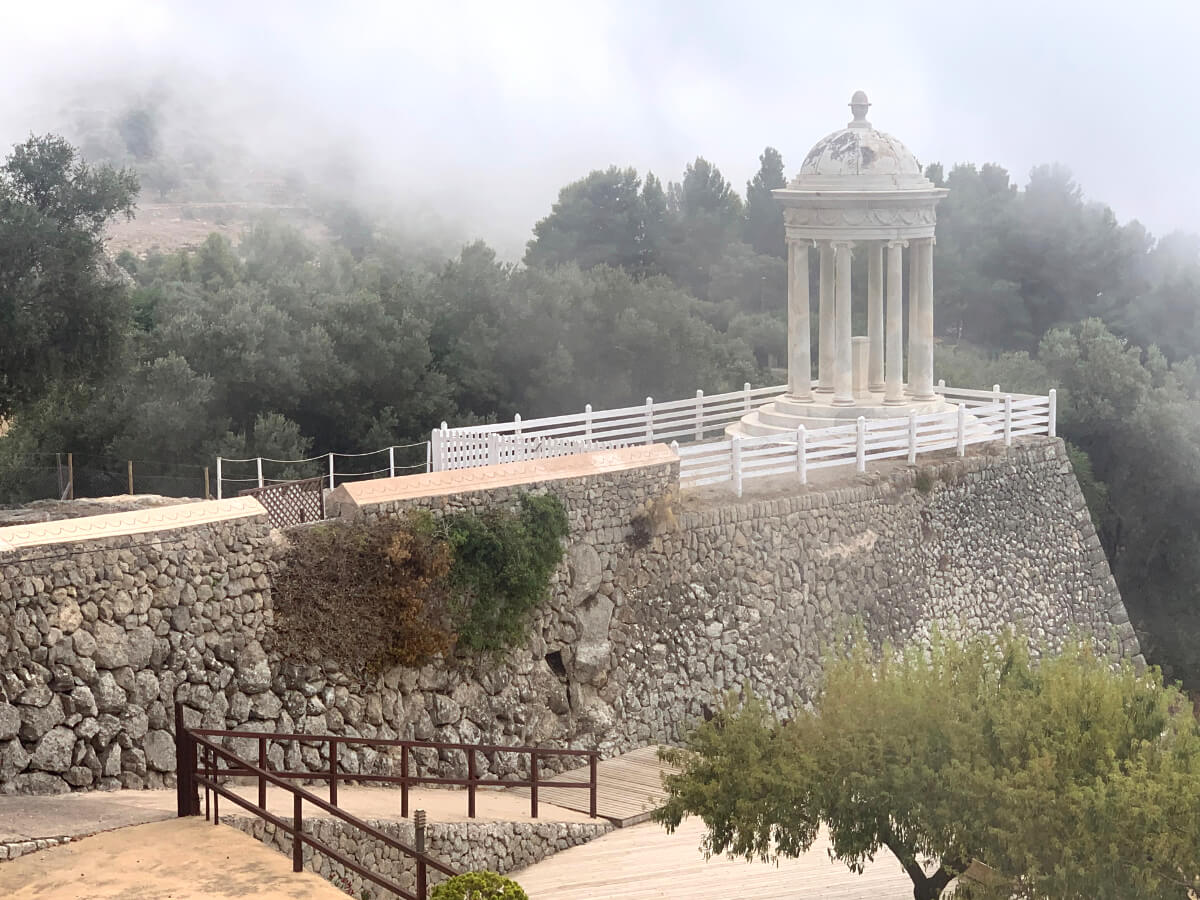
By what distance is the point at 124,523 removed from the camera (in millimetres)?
17547

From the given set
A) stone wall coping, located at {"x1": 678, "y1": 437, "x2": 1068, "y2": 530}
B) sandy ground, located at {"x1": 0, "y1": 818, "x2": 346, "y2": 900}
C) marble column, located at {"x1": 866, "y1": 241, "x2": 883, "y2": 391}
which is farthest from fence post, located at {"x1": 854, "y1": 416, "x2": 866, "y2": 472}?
sandy ground, located at {"x1": 0, "y1": 818, "x2": 346, "y2": 900}

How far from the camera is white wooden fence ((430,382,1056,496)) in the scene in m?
24.5

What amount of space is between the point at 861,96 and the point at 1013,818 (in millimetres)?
17324

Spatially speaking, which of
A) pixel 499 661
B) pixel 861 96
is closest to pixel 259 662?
pixel 499 661

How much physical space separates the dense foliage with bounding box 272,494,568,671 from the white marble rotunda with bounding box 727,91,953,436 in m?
8.40

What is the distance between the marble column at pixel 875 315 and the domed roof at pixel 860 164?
1.52m

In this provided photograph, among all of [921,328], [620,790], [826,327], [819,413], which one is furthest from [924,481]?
[620,790]

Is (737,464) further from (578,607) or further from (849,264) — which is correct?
(849,264)

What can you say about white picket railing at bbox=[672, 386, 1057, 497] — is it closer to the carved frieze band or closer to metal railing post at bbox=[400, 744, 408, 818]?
the carved frieze band

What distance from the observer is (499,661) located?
20719 millimetres

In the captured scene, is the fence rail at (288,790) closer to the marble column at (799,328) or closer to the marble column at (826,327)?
the marble column at (799,328)

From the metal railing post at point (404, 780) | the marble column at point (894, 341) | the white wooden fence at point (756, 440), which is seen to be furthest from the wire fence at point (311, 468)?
the metal railing post at point (404, 780)

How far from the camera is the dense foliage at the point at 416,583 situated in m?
18.9

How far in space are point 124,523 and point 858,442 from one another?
12.0 metres
